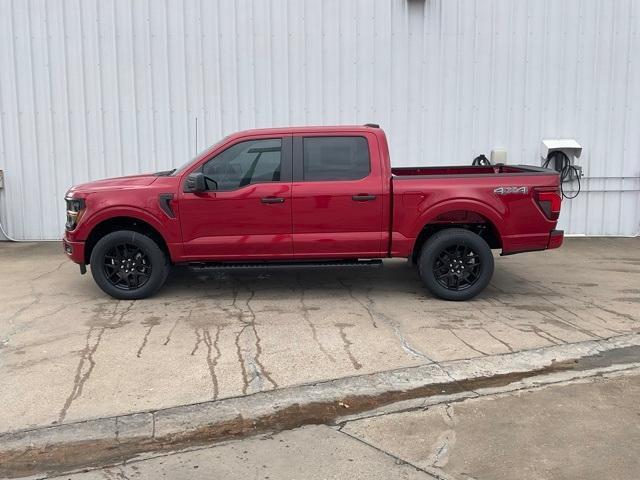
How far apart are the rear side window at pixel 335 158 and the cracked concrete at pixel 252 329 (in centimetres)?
143

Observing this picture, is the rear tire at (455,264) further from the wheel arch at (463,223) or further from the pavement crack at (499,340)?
the pavement crack at (499,340)

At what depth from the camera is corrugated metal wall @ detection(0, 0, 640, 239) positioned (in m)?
10.2

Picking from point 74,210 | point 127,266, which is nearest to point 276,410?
point 127,266

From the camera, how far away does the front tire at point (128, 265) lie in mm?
6441

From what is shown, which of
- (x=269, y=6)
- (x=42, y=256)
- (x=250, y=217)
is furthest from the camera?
(x=269, y=6)

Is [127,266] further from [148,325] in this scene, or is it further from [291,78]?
[291,78]

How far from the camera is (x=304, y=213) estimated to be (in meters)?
6.36

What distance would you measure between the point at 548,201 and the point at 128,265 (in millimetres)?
4669

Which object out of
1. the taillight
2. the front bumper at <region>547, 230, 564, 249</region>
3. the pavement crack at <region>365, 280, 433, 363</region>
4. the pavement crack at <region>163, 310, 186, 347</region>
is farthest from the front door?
the front bumper at <region>547, 230, 564, 249</region>

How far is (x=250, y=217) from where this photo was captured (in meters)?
6.36

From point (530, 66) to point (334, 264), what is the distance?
6.38 m

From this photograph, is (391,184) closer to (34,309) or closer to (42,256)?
(34,309)

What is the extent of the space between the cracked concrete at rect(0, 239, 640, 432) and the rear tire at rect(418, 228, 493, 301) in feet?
0.57

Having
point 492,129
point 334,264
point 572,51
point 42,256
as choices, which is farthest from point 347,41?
point 42,256
